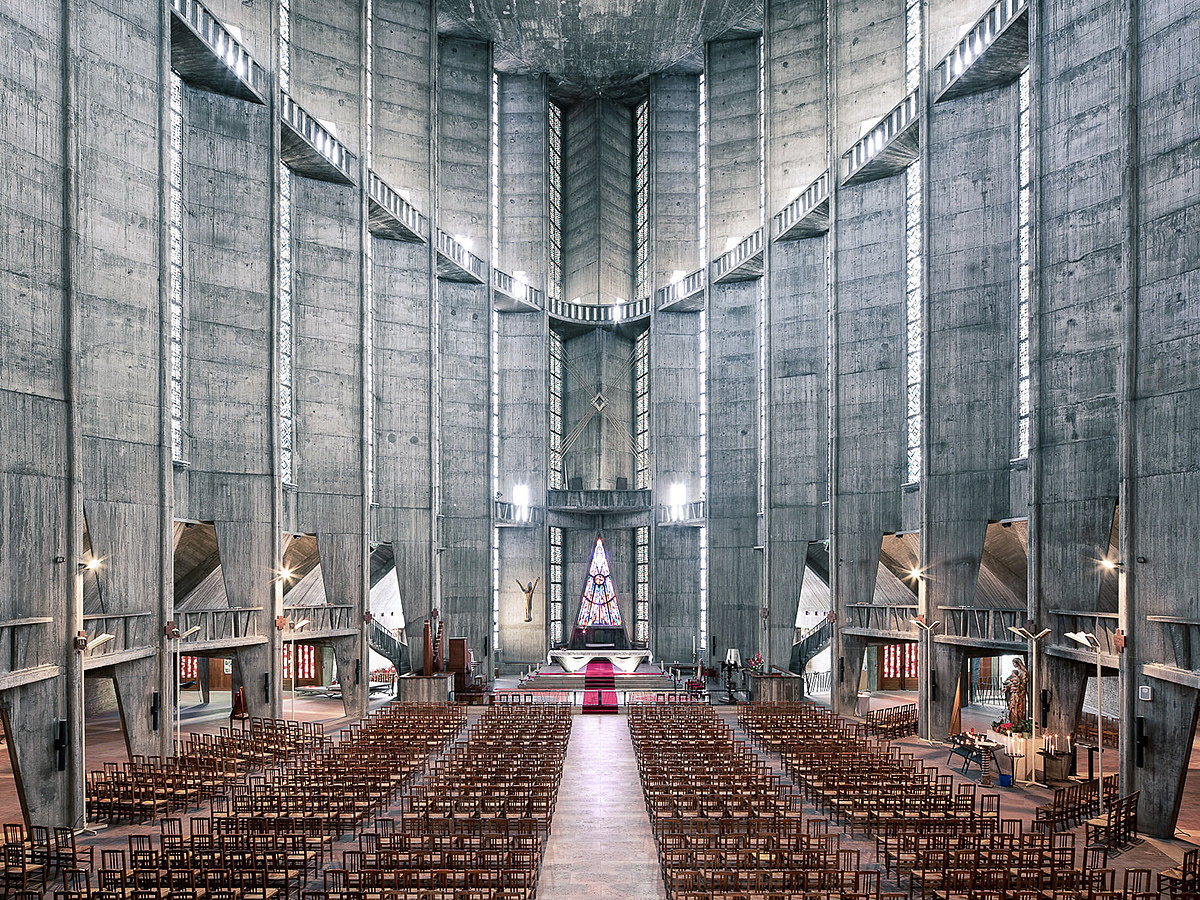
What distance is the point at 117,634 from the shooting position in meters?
22.2

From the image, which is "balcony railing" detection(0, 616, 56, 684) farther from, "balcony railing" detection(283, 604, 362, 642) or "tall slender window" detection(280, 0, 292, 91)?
"tall slender window" detection(280, 0, 292, 91)

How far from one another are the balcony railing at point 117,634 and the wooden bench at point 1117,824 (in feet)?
65.0

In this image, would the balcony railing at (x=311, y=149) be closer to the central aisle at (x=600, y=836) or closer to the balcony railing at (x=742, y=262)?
the balcony railing at (x=742, y=262)

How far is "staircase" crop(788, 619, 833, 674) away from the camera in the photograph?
3672cm

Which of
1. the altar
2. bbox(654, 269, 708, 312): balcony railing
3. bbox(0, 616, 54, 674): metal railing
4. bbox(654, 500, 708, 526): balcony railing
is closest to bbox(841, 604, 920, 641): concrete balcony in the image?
the altar

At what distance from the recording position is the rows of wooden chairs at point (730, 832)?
39.2 ft

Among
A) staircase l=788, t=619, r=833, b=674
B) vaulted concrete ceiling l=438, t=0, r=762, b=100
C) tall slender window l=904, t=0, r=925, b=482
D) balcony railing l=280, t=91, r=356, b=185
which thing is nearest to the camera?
balcony railing l=280, t=91, r=356, b=185

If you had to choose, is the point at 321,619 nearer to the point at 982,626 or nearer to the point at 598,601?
the point at 598,601

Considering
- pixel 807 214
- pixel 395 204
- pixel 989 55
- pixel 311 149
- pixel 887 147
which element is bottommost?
pixel 807 214

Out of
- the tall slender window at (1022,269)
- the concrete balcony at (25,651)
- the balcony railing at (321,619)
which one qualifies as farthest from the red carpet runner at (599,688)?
the concrete balcony at (25,651)

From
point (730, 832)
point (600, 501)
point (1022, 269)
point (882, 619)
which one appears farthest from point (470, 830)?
point (600, 501)

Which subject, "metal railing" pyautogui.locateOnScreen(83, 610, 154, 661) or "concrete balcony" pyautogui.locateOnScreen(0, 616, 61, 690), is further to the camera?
"metal railing" pyautogui.locateOnScreen(83, 610, 154, 661)

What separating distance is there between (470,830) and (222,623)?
16682 mm

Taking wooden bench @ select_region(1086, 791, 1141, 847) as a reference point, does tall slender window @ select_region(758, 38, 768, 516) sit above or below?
above
